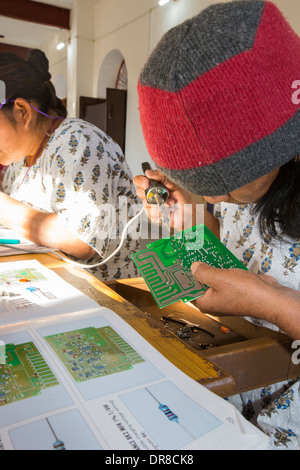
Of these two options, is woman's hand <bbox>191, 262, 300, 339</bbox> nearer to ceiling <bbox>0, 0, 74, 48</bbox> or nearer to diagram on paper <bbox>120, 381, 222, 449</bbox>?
diagram on paper <bbox>120, 381, 222, 449</bbox>

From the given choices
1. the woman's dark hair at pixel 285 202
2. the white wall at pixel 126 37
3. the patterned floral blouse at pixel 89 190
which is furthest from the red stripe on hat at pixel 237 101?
the white wall at pixel 126 37

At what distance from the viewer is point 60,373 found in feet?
1.75

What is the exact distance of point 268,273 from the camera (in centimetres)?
96

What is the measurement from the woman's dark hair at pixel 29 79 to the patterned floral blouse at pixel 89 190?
0.49 feet

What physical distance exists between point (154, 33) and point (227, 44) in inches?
173

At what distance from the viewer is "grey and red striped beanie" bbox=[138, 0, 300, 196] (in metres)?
0.57

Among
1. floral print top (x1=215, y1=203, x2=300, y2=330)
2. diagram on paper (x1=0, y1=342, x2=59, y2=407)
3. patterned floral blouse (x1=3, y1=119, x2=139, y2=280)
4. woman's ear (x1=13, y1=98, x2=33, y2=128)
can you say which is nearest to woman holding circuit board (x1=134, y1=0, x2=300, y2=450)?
floral print top (x1=215, y1=203, x2=300, y2=330)

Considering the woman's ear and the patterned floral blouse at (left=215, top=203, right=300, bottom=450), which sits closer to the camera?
the patterned floral blouse at (left=215, top=203, right=300, bottom=450)

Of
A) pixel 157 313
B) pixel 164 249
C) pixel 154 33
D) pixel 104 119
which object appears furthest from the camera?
pixel 104 119

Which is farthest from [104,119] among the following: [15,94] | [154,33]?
[15,94]

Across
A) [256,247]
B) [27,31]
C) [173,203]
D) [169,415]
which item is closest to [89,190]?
[173,203]

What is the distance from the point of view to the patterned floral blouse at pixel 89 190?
1285 mm

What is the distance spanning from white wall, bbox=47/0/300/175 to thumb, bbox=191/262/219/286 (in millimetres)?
3321

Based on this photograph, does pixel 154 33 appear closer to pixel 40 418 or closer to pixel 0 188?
pixel 0 188
